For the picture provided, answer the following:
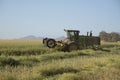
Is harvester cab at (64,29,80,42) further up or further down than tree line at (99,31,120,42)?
further down

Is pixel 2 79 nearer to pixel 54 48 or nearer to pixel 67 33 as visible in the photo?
pixel 54 48

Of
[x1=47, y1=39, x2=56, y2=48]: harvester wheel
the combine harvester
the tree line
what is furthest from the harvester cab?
the tree line

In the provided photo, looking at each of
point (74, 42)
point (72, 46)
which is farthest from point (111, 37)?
point (72, 46)

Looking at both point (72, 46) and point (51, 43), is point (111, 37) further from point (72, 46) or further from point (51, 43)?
point (51, 43)

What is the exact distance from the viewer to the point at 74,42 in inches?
1014

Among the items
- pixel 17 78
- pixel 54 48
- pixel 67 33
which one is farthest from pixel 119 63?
pixel 67 33

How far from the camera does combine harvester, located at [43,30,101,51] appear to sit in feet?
83.4

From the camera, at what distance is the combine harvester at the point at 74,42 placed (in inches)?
1000

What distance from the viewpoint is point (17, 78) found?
9422 millimetres

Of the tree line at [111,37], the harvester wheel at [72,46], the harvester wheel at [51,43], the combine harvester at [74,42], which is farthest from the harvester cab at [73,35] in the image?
the tree line at [111,37]

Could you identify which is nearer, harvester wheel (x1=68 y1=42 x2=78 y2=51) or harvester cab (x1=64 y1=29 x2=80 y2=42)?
harvester wheel (x1=68 y1=42 x2=78 y2=51)

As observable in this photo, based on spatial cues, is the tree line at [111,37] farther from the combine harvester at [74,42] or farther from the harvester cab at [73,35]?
the harvester cab at [73,35]

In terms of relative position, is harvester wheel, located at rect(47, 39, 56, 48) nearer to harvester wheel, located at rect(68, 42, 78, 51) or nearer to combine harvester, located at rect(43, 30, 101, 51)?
combine harvester, located at rect(43, 30, 101, 51)

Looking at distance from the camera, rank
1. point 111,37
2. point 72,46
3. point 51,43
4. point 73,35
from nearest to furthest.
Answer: point 72,46, point 51,43, point 73,35, point 111,37
